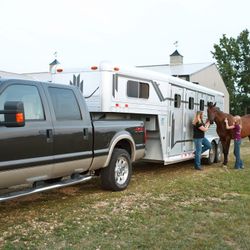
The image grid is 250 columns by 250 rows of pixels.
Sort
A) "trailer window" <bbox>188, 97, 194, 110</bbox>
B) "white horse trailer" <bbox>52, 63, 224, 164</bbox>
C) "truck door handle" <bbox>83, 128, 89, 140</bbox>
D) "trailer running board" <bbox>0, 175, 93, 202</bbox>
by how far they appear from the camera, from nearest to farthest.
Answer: "trailer running board" <bbox>0, 175, 93, 202</bbox>
"truck door handle" <bbox>83, 128, 89, 140</bbox>
"white horse trailer" <bbox>52, 63, 224, 164</bbox>
"trailer window" <bbox>188, 97, 194, 110</bbox>

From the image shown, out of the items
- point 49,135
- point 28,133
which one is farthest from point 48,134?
point 28,133

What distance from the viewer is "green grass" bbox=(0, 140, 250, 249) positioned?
543 cm

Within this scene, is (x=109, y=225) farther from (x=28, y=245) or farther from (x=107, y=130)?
(x=107, y=130)

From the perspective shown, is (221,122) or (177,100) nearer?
(177,100)

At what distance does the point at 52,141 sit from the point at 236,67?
52.1 metres

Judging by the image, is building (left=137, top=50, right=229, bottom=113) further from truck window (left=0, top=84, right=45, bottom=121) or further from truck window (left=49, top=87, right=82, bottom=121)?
truck window (left=0, top=84, right=45, bottom=121)

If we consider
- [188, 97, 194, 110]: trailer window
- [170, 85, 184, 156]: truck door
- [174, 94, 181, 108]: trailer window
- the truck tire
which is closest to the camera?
the truck tire

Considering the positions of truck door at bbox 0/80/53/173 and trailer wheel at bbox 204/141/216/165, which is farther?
trailer wheel at bbox 204/141/216/165

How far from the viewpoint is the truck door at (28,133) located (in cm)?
589

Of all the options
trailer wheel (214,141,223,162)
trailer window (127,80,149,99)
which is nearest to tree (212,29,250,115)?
trailer wheel (214,141,223,162)

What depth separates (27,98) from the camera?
6.49m

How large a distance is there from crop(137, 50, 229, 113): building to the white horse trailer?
79.5 feet

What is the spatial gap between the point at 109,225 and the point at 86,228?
363mm

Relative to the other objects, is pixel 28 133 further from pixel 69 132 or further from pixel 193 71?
pixel 193 71
